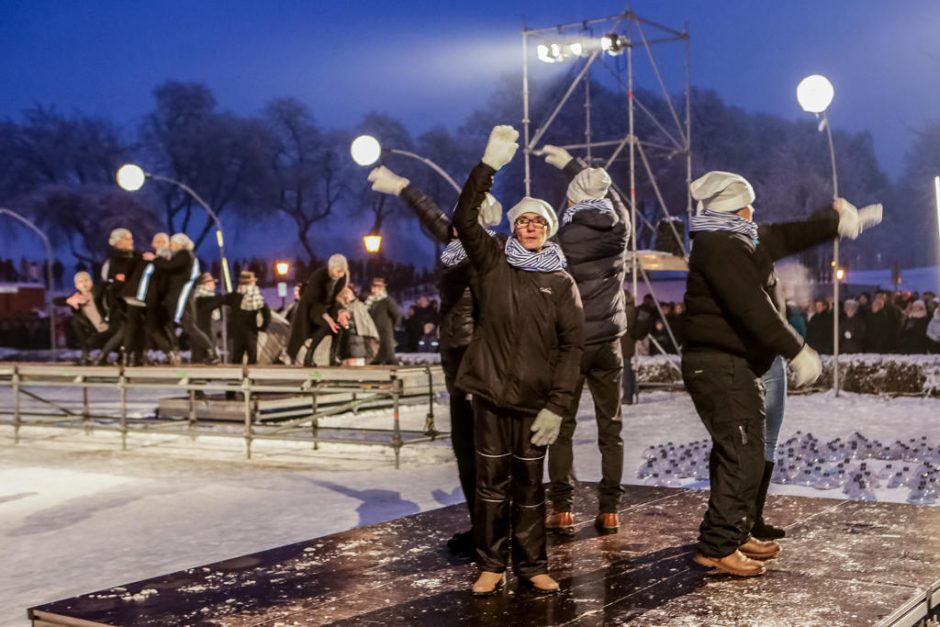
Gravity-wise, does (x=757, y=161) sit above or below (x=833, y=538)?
above

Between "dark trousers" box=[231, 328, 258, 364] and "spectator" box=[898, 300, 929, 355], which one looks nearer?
"dark trousers" box=[231, 328, 258, 364]

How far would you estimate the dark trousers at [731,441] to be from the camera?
518cm

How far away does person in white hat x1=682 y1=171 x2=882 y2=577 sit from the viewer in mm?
5055

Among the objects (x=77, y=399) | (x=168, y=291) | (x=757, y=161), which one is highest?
(x=757, y=161)

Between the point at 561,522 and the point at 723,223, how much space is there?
2053 millimetres

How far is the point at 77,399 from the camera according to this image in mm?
24156

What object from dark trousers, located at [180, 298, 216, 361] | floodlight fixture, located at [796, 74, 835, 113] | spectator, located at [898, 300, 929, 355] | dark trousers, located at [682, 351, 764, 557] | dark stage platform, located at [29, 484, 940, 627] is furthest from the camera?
spectator, located at [898, 300, 929, 355]

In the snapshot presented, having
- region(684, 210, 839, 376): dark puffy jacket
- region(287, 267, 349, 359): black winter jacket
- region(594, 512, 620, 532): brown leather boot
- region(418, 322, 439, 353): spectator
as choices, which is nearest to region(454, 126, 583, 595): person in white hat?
region(684, 210, 839, 376): dark puffy jacket

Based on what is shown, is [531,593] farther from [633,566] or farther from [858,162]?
[858,162]

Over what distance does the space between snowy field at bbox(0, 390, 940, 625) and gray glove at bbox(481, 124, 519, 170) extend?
2028 mm

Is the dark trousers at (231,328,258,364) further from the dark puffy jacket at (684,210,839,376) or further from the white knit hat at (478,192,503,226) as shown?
the dark puffy jacket at (684,210,839,376)

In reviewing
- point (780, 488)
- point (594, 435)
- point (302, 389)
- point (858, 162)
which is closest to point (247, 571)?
point (780, 488)

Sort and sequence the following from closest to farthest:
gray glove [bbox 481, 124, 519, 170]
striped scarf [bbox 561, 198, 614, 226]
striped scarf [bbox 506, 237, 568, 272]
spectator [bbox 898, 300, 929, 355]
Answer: gray glove [bbox 481, 124, 519, 170]
striped scarf [bbox 506, 237, 568, 272]
striped scarf [bbox 561, 198, 614, 226]
spectator [bbox 898, 300, 929, 355]

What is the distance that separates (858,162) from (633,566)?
62198mm
